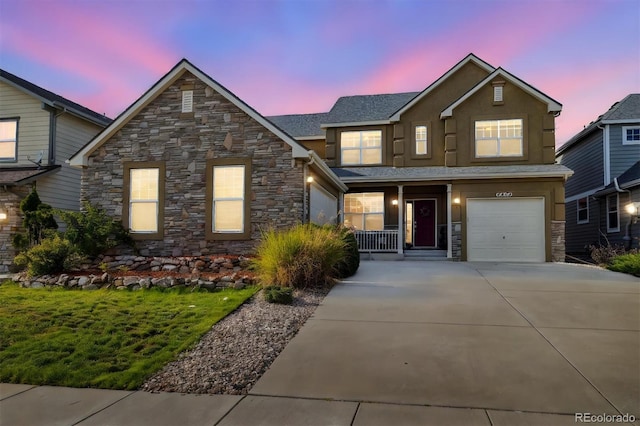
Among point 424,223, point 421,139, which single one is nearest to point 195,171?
point 421,139

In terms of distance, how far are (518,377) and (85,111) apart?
710 inches

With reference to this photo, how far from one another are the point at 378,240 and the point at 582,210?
1147cm

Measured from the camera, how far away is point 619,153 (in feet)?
54.0

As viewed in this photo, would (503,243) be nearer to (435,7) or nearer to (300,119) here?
(435,7)

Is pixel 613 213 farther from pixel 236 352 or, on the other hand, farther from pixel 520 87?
pixel 236 352

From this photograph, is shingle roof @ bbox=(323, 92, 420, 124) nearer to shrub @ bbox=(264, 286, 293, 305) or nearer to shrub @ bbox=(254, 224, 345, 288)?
shrub @ bbox=(254, 224, 345, 288)

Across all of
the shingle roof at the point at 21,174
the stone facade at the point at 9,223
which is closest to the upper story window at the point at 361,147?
the shingle roof at the point at 21,174

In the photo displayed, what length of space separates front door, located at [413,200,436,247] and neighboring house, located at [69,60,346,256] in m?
6.36

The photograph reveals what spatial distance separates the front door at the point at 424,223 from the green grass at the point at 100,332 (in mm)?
10591

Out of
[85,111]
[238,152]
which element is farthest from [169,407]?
[85,111]

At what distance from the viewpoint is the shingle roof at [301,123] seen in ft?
59.5

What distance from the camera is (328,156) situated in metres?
16.7

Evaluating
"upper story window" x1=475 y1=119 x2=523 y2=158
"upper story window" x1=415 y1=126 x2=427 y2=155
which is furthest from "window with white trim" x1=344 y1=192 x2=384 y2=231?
"upper story window" x1=475 y1=119 x2=523 y2=158

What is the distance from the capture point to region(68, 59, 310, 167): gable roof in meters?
11.0
